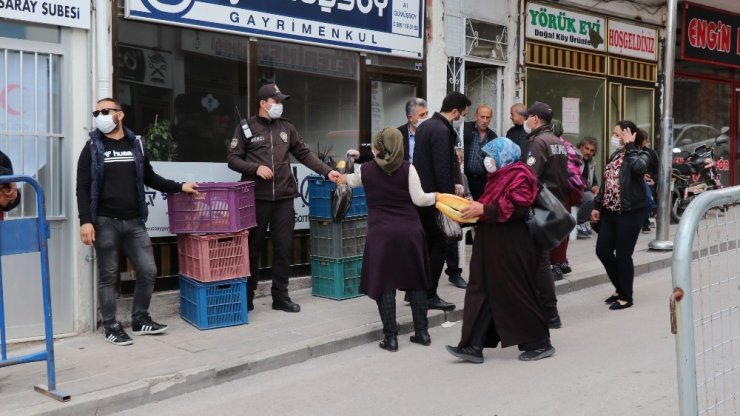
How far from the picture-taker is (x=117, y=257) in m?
6.56

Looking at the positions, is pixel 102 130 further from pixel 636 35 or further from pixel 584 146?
pixel 636 35

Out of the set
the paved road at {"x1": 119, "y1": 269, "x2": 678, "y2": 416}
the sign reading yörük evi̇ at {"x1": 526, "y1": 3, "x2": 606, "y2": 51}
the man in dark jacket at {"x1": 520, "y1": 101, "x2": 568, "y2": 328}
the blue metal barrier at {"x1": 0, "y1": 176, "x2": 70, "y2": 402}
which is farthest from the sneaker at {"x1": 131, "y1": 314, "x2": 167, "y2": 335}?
the sign reading yörük evi̇ at {"x1": 526, "y1": 3, "x2": 606, "y2": 51}

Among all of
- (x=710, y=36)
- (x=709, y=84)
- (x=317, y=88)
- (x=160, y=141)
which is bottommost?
(x=160, y=141)

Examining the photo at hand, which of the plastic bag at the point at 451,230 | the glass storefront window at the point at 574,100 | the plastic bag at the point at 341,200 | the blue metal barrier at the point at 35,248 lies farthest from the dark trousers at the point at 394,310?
the glass storefront window at the point at 574,100

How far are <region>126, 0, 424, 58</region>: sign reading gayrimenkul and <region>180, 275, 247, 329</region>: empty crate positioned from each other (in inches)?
97.2

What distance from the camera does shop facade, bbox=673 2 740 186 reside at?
1602 cm

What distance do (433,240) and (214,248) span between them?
79.2 inches

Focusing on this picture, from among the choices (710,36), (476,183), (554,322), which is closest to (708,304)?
(554,322)

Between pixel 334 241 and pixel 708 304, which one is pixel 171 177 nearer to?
pixel 334 241

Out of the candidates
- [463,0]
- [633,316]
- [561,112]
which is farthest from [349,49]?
[561,112]

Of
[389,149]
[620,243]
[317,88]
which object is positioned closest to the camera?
[389,149]

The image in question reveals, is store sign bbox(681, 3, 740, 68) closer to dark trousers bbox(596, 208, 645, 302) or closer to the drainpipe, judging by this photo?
the drainpipe

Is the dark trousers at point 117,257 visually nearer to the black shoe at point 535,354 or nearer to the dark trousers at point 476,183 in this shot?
the black shoe at point 535,354

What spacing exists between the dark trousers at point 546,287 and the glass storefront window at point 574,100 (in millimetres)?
5368
